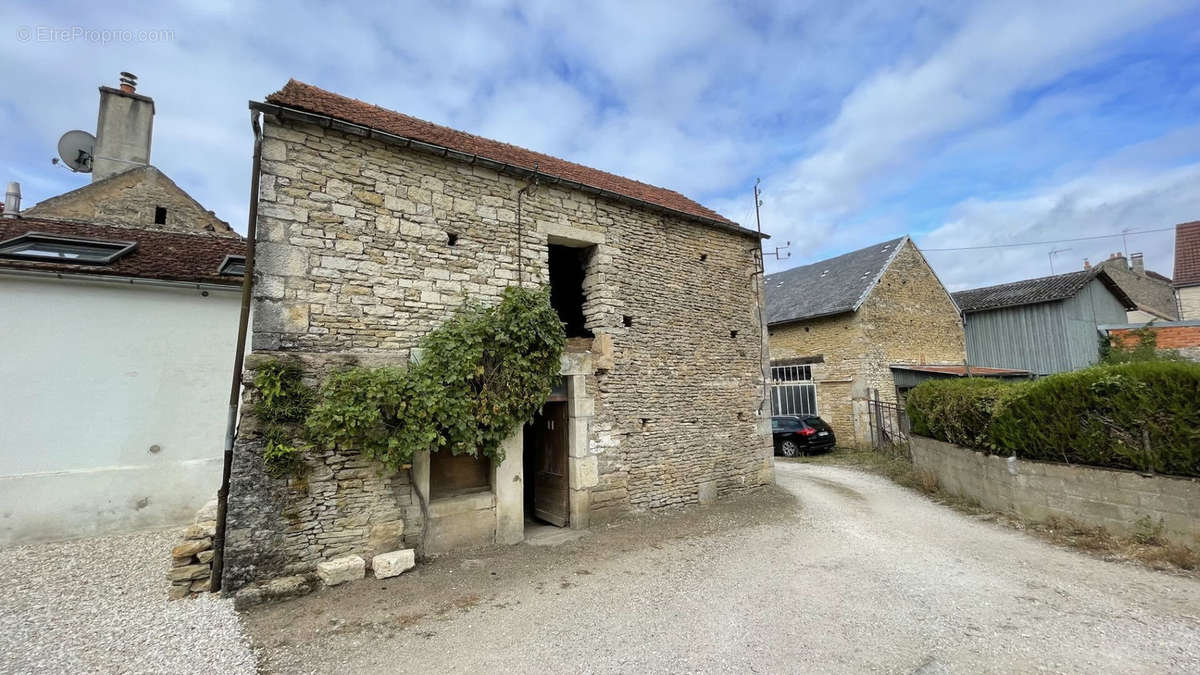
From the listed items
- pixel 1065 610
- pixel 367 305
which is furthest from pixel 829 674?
pixel 367 305

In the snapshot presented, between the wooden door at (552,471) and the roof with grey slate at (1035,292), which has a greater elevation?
the roof with grey slate at (1035,292)

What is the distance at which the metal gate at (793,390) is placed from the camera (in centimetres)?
1531

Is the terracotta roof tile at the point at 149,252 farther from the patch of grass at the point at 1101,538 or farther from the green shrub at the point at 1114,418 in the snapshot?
the patch of grass at the point at 1101,538

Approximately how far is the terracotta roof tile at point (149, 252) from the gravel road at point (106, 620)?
3.69 metres

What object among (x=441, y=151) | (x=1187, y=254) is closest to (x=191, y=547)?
(x=441, y=151)

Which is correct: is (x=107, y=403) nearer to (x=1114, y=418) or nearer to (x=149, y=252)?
(x=149, y=252)

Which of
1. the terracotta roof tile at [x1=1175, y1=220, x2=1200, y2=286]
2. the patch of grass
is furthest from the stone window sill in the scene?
the terracotta roof tile at [x1=1175, y1=220, x2=1200, y2=286]

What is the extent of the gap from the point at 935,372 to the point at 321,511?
49.4ft

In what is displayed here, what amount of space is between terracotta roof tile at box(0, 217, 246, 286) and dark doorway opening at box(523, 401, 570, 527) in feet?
17.1

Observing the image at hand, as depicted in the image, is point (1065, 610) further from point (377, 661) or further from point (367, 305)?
point (367, 305)

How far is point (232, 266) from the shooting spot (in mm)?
8070

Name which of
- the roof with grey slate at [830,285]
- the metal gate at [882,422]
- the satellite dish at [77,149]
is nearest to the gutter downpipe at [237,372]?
the satellite dish at [77,149]

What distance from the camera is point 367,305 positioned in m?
5.38

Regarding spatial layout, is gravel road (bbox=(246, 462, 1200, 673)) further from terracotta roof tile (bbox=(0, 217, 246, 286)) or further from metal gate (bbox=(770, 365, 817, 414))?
metal gate (bbox=(770, 365, 817, 414))
